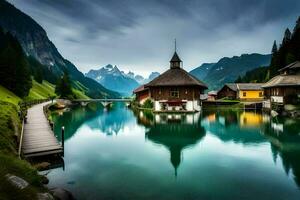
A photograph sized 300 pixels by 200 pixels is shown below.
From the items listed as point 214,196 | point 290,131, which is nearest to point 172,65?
point 290,131

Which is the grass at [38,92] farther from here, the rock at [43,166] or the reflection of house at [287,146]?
the reflection of house at [287,146]

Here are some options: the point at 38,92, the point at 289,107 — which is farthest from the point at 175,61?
the point at 38,92

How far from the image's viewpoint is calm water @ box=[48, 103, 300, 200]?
1162 cm

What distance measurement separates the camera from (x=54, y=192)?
10445 mm

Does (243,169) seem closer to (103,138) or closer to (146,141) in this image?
(146,141)

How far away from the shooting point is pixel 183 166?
1616cm

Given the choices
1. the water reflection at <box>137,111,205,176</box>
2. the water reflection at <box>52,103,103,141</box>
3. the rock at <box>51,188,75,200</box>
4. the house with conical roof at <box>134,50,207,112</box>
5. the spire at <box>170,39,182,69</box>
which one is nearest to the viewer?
the rock at <box>51,188,75,200</box>

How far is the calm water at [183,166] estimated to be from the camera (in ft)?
38.1

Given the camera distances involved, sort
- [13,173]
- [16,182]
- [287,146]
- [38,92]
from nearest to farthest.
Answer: [16,182] → [13,173] → [287,146] → [38,92]

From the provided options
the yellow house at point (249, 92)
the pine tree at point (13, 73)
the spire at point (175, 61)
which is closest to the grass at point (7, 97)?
the pine tree at point (13, 73)

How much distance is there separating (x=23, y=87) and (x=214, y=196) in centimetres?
5997

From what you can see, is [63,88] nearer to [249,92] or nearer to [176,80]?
[176,80]

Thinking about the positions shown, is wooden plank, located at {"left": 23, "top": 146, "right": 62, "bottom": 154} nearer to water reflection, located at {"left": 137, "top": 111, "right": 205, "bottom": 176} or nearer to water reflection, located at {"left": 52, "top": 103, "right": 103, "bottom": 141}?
water reflection, located at {"left": 137, "top": 111, "right": 205, "bottom": 176}

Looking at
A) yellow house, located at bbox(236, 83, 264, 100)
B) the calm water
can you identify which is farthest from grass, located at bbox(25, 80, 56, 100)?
yellow house, located at bbox(236, 83, 264, 100)
